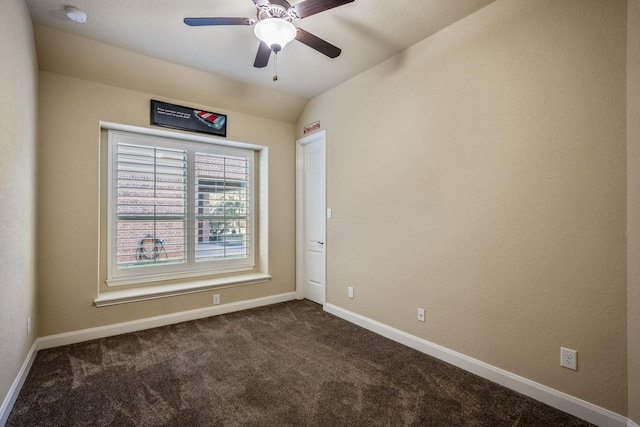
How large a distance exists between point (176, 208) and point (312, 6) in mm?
2837

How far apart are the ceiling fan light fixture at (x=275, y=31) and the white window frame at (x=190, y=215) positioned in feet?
6.80

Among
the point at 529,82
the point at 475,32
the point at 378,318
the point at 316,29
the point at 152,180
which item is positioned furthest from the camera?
the point at 152,180

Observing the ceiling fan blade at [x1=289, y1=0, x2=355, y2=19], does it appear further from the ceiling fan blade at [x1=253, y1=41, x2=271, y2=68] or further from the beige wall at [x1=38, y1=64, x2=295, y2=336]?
the beige wall at [x1=38, y1=64, x2=295, y2=336]

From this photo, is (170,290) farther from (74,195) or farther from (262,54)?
(262,54)

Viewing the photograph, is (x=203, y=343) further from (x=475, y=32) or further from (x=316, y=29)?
(x=475, y=32)

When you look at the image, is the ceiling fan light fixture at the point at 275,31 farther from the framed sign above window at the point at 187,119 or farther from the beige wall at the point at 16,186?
the framed sign above window at the point at 187,119

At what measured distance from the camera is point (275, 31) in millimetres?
1985

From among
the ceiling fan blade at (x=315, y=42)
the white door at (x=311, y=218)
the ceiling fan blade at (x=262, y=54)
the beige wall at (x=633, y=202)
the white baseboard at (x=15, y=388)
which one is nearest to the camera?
the beige wall at (x=633, y=202)

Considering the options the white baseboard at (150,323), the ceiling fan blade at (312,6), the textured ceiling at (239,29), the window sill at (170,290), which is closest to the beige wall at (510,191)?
the textured ceiling at (239,29)

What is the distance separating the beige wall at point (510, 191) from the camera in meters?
1.80

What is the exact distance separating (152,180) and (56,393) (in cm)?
220

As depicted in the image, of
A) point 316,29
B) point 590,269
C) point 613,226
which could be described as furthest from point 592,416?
point 316,29

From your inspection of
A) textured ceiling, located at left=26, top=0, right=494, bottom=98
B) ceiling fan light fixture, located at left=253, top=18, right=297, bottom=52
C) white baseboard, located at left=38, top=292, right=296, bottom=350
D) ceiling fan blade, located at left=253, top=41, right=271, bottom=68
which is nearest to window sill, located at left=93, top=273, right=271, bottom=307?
white baseboard, located at left=38, top=292, right=296, bottom=350

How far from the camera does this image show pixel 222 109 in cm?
388
